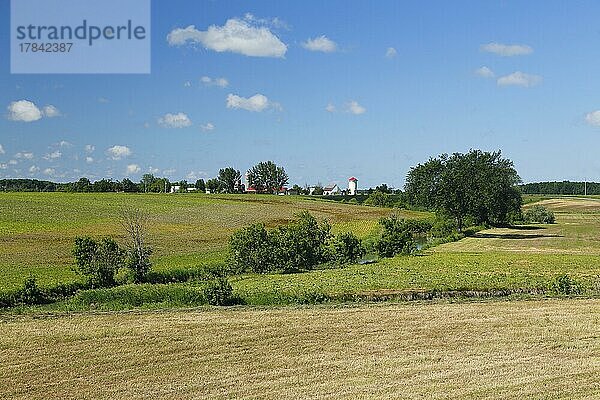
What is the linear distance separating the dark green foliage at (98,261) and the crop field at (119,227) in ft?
4.61

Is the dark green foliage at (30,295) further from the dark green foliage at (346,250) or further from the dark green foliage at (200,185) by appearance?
the dark green foliage at (200,185)

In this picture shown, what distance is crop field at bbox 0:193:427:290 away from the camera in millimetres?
42156

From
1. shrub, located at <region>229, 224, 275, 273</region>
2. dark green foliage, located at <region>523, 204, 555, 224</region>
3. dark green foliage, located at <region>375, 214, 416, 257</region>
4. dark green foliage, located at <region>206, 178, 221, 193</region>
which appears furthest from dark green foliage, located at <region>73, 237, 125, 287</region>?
dark green foliage, located at <region>206, 178, 221, 193</region>

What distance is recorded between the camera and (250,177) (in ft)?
572

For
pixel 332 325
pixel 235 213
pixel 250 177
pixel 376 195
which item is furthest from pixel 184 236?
pixel 250 177

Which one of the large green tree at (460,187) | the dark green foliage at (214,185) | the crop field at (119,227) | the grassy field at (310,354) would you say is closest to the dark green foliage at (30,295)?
the crop field at (119,227)

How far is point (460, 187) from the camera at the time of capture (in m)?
72.8

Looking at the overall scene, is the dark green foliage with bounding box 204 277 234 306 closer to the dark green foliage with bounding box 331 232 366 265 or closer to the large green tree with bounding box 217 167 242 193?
the dark green foliage with bounding box 331 232 366 265

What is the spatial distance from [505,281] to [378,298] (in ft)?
28.4

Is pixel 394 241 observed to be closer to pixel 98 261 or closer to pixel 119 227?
pixel 98 261

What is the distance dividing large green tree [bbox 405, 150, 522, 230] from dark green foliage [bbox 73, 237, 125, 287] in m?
45.4

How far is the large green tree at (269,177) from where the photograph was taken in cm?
17262

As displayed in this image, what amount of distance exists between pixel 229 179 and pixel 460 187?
9933 centimetres

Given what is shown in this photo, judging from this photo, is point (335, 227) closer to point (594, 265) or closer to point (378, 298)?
point (594, 265)
